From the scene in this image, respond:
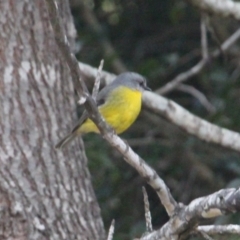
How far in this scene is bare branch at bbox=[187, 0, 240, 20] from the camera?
18.5 feet

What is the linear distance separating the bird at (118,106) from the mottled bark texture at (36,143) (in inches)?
4.9

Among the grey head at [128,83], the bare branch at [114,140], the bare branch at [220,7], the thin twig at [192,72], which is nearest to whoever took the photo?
the bare branch at [114,140]

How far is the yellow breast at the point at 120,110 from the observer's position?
4984 millimetres

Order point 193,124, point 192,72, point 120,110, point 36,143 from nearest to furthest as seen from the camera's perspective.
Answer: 1. point 36,143
2. point 120,110
3. point 193,124
4. point 192,72

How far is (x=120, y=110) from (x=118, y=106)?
0.04m

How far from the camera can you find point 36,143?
475 centimetres

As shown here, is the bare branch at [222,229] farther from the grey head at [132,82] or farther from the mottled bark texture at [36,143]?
the grey head at [132,82]

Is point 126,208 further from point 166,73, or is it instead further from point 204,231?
point 204,231

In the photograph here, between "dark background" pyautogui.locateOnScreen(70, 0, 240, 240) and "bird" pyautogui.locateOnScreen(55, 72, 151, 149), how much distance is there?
0.76 m

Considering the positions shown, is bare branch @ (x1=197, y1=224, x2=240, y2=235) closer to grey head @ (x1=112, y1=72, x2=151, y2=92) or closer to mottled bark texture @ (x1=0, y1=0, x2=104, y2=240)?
mottled bark texture @ (x1=0, y1=0, x2=104, y2=240)

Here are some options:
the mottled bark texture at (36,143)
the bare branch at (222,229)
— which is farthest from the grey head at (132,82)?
the bare branch at (222,229)

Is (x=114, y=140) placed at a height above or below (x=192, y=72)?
above

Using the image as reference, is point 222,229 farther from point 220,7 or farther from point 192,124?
point 220,7

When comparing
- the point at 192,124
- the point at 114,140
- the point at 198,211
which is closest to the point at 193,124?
the point at 192,124
